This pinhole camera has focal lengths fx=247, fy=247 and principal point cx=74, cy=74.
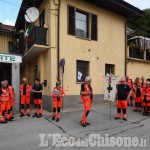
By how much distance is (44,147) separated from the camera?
6.96 meters

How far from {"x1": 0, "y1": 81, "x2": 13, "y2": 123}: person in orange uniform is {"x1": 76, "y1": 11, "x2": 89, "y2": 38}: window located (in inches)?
231

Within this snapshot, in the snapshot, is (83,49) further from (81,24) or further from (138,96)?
(138,96)

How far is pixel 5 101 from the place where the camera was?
10.6 m

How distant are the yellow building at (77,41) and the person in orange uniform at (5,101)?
291 centimetres

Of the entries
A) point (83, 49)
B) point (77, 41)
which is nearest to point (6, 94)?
point (77, 41)

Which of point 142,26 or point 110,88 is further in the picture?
point 142,26

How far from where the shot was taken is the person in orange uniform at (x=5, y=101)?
1048cm

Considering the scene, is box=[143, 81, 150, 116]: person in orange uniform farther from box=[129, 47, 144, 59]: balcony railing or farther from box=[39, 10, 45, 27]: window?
box=[39, 10, 45, 27]: window

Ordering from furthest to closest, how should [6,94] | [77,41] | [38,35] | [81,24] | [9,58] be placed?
[81,24] → [77,41] → [38,35] → [9,58] → [6,94]

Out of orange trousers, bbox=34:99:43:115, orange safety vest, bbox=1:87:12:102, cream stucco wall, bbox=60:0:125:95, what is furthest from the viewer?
cream stucco wall, bbox=60:0:125:95

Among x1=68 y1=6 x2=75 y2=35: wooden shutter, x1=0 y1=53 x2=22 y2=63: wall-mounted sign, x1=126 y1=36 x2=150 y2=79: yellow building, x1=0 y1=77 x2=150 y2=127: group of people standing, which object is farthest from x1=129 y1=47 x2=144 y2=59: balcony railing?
x1=0 y1=53 x2=22 y2=63: wall-mounted sign

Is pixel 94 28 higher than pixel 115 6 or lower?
lower

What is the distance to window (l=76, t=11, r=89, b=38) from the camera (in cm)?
1484

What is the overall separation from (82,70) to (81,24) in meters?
2.84
